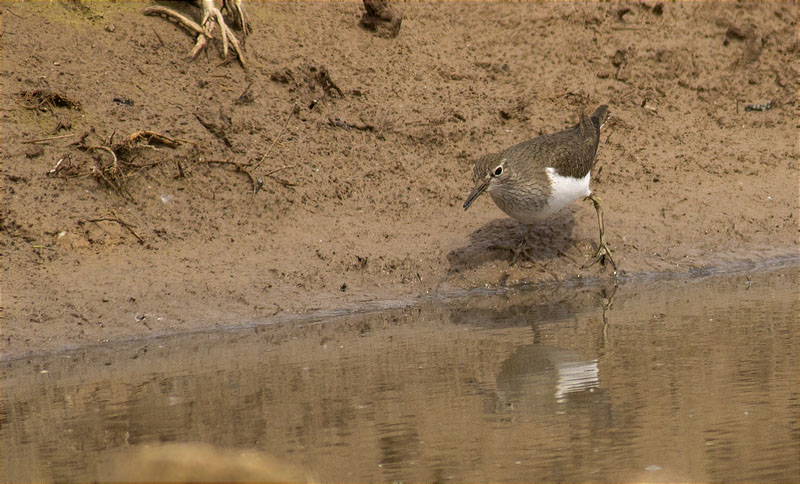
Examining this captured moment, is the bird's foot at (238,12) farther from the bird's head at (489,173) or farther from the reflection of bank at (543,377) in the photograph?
the reflection of bank at (543,377)

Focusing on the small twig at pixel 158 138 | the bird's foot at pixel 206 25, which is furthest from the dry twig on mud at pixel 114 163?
the bird's foot at pixel 206 25

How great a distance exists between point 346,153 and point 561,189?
2.64 m

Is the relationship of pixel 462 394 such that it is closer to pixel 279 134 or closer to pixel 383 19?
pixel 279 134

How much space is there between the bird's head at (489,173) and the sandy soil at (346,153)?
92 centimetres

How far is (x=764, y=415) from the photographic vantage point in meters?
5.23

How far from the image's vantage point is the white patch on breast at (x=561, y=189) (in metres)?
8.70

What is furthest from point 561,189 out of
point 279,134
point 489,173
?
point 279,134

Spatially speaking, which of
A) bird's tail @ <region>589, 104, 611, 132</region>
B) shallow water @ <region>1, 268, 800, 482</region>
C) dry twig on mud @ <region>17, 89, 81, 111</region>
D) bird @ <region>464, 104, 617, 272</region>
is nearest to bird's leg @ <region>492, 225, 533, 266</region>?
bird @ <region>464, 104, 617, 272</region>

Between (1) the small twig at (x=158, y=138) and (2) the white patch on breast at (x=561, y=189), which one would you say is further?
(1) the small twig at (x=158, y=138)

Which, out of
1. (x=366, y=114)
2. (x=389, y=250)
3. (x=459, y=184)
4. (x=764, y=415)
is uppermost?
(x=366, y=114)

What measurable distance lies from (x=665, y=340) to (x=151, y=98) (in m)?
5.84

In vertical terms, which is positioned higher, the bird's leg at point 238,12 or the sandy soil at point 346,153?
the bird's leg at point 238,12

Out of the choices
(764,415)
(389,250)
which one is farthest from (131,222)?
(764,415)

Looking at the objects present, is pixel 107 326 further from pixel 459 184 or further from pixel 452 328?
pixel 459 184
